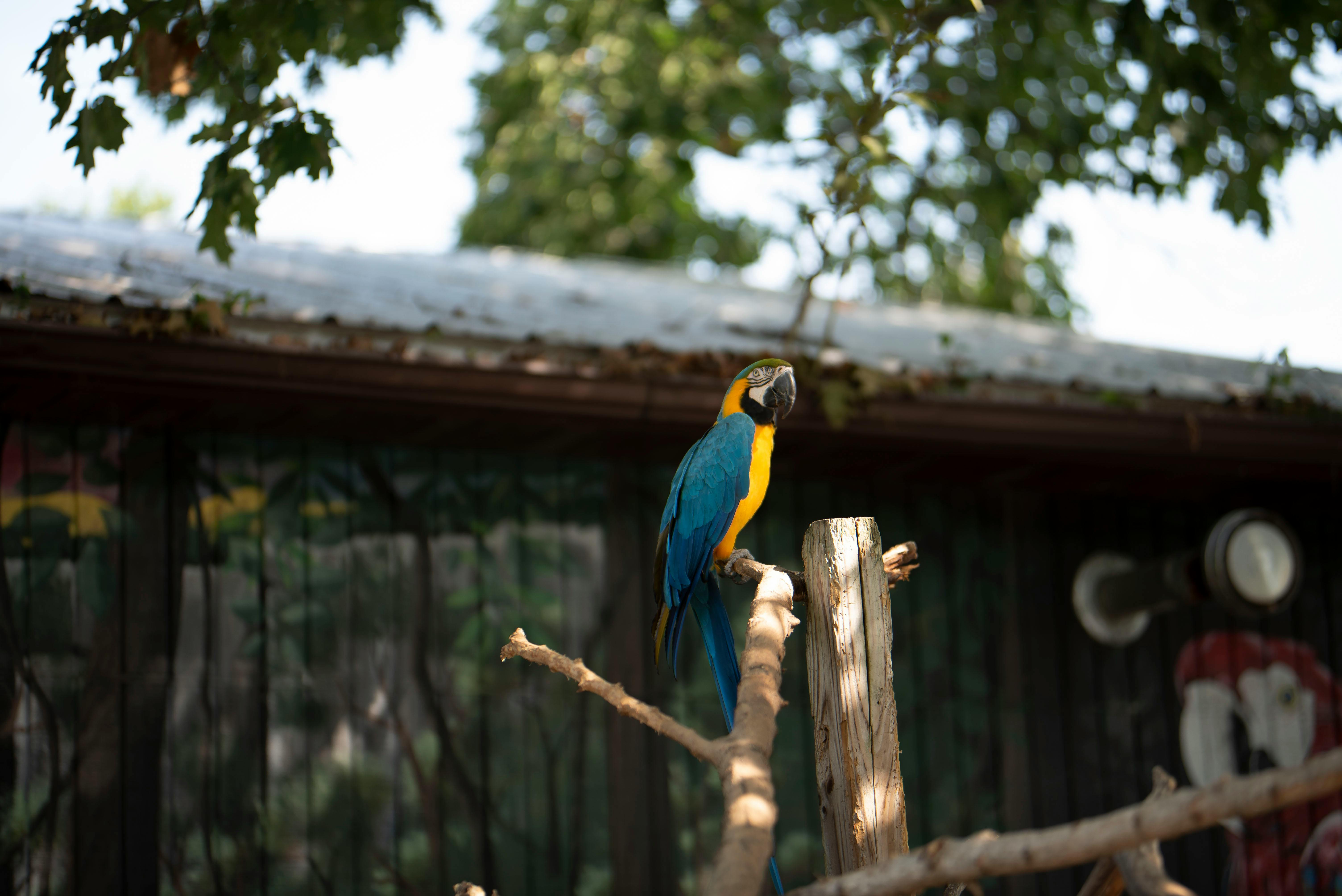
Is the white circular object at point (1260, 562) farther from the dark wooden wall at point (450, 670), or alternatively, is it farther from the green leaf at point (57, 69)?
the green leaf at point (57, 69)

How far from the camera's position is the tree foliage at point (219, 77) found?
9.24 feet

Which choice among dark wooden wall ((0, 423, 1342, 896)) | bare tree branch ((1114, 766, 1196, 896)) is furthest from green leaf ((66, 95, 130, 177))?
bare tree branch ((1114, 766, 1196, 896))

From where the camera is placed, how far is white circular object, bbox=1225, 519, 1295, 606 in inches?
157

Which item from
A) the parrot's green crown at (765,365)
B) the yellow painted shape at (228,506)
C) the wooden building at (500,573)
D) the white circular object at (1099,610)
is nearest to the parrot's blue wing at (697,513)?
the parrot's green crown at (765,365)

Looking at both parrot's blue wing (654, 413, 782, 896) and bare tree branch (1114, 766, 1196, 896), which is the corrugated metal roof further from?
bare tree branch (1114, 766, 1196, 896)

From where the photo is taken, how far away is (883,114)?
138 inches

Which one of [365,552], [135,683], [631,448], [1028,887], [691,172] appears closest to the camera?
[135,683]

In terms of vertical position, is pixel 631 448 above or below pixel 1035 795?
above

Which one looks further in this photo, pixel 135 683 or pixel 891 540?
pixel 891 540

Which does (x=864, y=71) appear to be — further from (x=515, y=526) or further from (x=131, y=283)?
(x=131, y=283)

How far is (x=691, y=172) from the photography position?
6.85 meters

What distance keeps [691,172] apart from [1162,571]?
3.98 m

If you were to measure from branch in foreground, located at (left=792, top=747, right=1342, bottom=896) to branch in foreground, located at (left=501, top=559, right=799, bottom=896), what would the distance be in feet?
0.31

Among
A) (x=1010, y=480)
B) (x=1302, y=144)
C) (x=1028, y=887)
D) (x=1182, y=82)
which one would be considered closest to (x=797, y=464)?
(x=1010, y=480)
